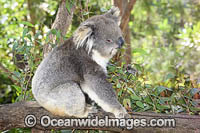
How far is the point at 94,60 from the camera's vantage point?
2.64 metres

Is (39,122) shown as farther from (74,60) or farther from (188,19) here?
(188,19)

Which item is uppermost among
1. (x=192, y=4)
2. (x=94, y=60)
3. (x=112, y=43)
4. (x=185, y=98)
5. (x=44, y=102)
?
(x=192, y=4)

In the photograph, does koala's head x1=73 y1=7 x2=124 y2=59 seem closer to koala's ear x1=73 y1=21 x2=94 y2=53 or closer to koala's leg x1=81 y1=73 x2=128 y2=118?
koala's ear x1=73 y1=21 x2=94 y2=53

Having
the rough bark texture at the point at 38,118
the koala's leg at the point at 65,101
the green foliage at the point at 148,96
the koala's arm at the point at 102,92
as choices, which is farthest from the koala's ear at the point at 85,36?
the rough bark texture at the point at 38,118

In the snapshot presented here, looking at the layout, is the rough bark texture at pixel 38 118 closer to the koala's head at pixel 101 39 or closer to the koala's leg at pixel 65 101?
the koala's leg at pixel 65 101

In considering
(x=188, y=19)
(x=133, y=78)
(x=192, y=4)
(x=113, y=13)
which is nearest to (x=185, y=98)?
(x=133, y=78)

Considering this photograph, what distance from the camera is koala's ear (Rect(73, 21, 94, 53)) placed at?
8.29 feet

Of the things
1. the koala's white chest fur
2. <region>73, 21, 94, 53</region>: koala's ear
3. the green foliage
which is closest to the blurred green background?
the green foliage

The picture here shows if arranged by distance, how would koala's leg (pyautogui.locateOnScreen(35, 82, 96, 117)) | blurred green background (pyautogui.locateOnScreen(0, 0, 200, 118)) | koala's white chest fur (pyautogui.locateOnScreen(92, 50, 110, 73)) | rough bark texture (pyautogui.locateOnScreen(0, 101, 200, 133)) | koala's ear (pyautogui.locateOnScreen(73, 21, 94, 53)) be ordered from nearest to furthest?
rough bark texture (pyautogui.locateOnScreen(0, 101, 200, 133))
koala's leg (pyautogui.locateOnScreen(35, 82, 96, 117))
koala's ear (pyautogui.locateOnScreen(73, 21, 94, 53))
koala's white chest fur (pyautogui.locateOnScreen(92, 50, 110, 73))
blurred green background (pyautogui.locateOnScreen(0, 0, 200, 118))

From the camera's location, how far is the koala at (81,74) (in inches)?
94.5

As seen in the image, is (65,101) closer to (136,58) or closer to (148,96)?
(148,96)

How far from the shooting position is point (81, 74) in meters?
2.58

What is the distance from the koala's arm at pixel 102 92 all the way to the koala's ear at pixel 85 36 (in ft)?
1.08

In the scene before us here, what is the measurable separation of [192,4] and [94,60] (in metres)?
5.76
